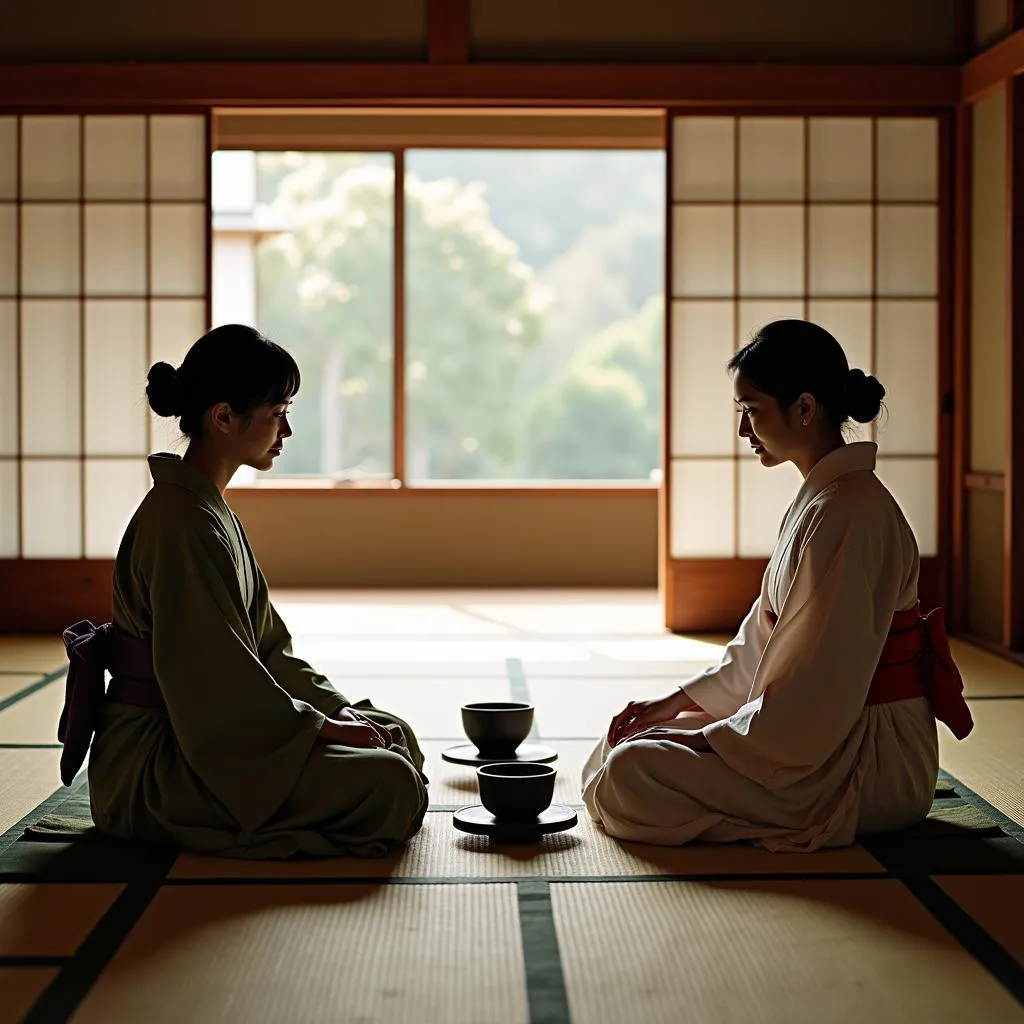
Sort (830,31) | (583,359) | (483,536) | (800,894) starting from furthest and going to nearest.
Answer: (583,359) → (483,536) → (830,31) → (800,894)

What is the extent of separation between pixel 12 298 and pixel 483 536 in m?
2.92

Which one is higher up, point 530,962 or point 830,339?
point 830,339

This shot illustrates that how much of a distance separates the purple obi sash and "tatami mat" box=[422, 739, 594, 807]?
0.64 meters

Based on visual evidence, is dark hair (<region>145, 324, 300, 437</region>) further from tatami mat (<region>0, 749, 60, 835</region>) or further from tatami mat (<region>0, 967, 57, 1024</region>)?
tatami mat (<region>0, 967, 57, 1024</region>)

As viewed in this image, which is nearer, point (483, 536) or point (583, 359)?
point (483, 536)

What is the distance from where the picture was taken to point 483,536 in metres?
7.68

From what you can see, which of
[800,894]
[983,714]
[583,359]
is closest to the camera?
[800,894]

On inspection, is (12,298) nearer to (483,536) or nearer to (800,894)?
(483,536)

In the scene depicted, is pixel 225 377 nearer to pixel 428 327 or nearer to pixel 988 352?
pixel 988 352

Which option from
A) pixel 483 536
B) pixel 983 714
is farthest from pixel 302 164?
pixel 983 714

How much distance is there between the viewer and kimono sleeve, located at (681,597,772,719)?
8.89 feet

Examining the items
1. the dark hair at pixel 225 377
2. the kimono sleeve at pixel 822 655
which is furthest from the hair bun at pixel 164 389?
the kimono sleeve at pixel 822 655

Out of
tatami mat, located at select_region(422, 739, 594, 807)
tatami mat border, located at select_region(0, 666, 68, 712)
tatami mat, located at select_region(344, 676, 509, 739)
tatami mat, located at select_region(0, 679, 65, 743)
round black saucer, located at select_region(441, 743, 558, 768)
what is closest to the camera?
tatami mat, located at select_region(422, 739, 594, 807)

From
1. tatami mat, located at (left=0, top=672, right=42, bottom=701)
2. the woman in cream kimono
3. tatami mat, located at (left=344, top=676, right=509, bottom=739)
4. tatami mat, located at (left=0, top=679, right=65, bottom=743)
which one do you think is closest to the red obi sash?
the woman in cream kimono
